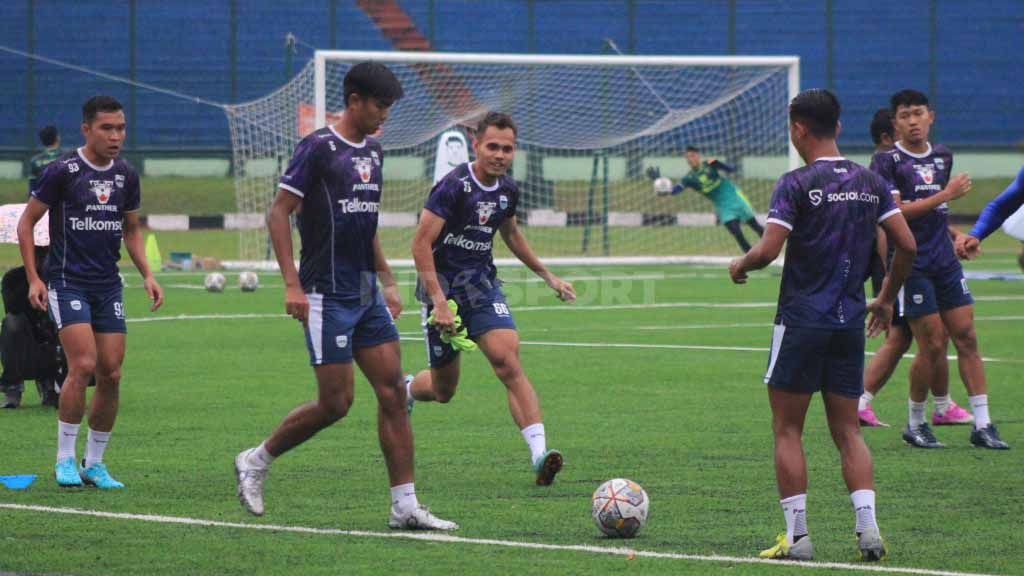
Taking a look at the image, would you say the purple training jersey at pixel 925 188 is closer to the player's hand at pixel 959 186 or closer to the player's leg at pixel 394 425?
the player's hand at pixel 959 186

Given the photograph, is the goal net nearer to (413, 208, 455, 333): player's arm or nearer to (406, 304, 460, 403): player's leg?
(406, 304, 460, 403): player's leg

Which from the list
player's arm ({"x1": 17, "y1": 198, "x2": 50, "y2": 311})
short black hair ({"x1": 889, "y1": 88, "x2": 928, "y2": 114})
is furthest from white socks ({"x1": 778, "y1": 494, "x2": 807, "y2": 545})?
player's arm ({"x1": 17, "y1": 198, "x2": 50, "y2": 311})

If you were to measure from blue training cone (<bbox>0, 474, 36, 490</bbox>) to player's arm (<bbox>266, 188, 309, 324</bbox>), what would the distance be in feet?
7.62

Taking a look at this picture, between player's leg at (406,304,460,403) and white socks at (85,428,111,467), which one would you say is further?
player's leg at (406,304,460,403)

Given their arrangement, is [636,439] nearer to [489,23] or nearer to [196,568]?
[196,568]

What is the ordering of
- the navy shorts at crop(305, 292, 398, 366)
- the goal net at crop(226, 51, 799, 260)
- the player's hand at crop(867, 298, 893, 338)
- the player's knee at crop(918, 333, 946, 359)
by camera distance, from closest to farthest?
the player's hand at crop(867, 298, 893, 338)
the navy shorts at crop(305, 292, 398, 366)
the player's knee at crop(918, 333, 946, 359)
the goal net at crop(226, 51, 799, 260)

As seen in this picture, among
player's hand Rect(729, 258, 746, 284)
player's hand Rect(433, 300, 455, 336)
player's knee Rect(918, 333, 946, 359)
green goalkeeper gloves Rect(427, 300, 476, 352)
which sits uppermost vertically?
player's hand Rect(729, 258, 746, 284)

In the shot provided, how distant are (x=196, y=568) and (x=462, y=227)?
356cm

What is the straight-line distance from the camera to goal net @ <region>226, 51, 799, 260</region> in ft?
105

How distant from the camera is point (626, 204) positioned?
120 feet

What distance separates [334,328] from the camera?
7.65 meters

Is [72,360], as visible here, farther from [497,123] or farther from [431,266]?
[497,123]

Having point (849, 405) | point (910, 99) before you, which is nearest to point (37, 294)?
point (849, 405)

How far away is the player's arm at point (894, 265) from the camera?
716cm
